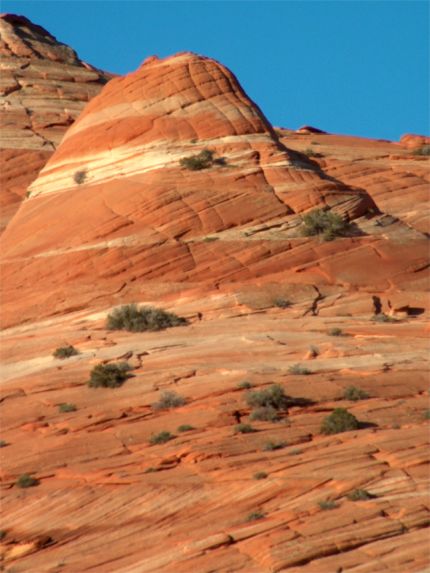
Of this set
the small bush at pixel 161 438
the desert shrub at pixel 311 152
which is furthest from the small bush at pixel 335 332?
the desert shrub at pixel 311 152

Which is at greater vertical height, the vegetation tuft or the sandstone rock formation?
the vegetation tuft

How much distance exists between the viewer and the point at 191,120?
4094 cm

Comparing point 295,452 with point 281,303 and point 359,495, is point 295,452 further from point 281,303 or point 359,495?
point 281,303

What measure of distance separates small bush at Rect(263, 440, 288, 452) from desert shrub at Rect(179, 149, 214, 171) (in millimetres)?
13139

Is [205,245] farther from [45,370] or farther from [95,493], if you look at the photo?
[95,493]

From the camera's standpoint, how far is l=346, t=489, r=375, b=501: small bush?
25031 mm

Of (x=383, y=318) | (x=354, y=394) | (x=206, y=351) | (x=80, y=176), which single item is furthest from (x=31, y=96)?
(x=354, y=394)

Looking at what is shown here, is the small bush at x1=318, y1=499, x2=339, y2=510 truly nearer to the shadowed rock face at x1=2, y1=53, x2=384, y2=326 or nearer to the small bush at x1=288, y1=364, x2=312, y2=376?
the small bush at x1=288, y1=364, x2=312, y2=376

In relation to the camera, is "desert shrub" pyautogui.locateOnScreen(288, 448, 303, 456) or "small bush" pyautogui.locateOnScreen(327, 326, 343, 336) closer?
"desert shrub" pyautogui.locateOnScreen(288, 448, 303, 456)

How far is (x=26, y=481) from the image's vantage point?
26.4m

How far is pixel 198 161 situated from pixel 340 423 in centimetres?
1300

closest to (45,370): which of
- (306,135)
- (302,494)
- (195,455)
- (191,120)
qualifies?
(195,455)

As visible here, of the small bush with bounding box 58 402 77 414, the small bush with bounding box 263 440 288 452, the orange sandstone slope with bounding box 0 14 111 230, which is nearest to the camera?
the small bush with bounding box 263 440 288 452

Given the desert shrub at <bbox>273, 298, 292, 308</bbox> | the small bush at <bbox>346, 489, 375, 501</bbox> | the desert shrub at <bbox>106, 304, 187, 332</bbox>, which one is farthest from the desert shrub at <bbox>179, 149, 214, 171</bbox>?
the small bush at <bbox>346, 489, 375, 501</bbox>
